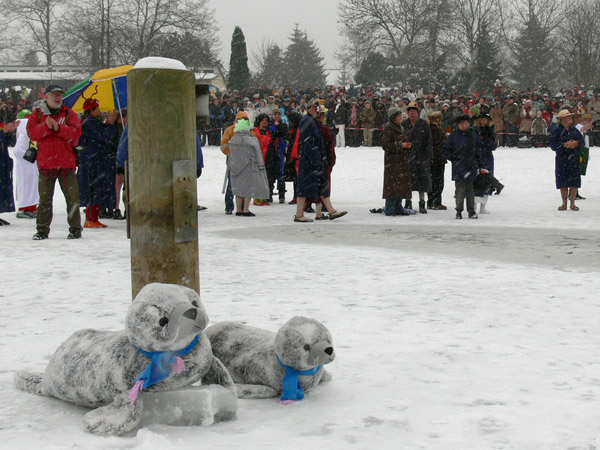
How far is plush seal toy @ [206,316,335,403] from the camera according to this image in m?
3.57

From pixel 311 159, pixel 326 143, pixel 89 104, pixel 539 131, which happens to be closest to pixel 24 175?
pixel 89 104

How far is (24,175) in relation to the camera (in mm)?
12906

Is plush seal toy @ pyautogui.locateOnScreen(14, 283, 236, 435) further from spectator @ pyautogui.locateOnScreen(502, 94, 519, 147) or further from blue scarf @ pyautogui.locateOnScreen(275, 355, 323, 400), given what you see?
spectator @ pyautogui.locateOnScreen(502, 94, 519, 147)

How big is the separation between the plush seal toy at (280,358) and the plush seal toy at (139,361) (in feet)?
0.97

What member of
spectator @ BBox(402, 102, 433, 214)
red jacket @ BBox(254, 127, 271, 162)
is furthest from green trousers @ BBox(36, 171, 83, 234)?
red jacket @ BBox(254, 127, 271, 162)

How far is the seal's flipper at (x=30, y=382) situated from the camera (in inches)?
143

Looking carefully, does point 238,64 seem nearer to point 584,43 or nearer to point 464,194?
point 584,43

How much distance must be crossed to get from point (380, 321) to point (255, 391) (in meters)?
1.62

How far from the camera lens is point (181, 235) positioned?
3957 millimetres

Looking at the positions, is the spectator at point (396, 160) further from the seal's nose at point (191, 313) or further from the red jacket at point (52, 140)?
the seal's nose at point (191, 313)

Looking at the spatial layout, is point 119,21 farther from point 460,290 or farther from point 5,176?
point 460,290

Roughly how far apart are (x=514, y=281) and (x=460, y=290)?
64 centimetres

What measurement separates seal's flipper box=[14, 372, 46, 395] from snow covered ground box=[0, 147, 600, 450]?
0.04 metres

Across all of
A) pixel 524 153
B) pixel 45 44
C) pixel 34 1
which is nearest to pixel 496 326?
pixel 524 153
